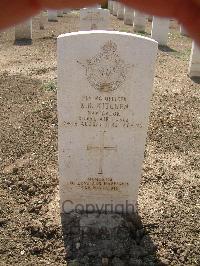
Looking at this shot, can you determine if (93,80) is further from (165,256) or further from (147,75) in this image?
(165,256)

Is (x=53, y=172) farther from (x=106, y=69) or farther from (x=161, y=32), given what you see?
(x=161, y=32)

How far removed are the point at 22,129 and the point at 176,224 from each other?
8.68 feet

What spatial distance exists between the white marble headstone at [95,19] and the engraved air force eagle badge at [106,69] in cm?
450

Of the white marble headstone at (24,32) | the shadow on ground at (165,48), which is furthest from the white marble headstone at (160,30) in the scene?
the white marble headstone at (24,32)

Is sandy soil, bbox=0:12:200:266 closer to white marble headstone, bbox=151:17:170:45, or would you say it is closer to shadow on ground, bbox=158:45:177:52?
shadow on ground, bbox=158:45:177:52

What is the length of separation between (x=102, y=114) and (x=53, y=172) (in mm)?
1251

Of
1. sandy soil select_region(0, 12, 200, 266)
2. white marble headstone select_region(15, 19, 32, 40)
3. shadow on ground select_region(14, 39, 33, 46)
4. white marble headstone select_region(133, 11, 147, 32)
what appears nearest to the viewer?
sandy soil select_region(0, 12, 200, 266)

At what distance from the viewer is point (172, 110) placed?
20.3 ft

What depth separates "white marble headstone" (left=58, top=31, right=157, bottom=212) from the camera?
3.00 metres

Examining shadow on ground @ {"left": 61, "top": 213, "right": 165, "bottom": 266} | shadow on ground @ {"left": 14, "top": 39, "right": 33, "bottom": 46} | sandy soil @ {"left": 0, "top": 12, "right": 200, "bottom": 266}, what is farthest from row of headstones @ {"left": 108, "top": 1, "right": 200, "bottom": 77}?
shadow on ground @ {"left": 14, "top": 39, "right": 33, "bottom": 46}

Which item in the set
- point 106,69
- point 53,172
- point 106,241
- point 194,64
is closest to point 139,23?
point 194,64

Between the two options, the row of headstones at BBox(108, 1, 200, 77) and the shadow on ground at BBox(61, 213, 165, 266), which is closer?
the shadow on ground at BBox(61, 213, 165, 266)

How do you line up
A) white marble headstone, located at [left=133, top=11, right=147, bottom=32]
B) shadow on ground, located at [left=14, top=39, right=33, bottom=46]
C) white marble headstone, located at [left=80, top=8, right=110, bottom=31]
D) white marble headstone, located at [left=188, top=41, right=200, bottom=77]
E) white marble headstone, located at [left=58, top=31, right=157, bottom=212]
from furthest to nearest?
white marble headstone, located at [left=133, top=11, right=147, bottom=32] < shadow on ground, located at [left=14, top=39, right=33, bottom=46] < white marble headstone, located at [left=188, top=41, right=200, bottom=77] < white marble headstone, located at [left=80, top=8, right=110, bottom=31] < white marble headstone, located at [left=58, top=31, right=157, bottom=212]

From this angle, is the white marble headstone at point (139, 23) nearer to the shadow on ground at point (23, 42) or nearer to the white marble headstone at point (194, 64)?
the shadow on ground at point (23, 42)
